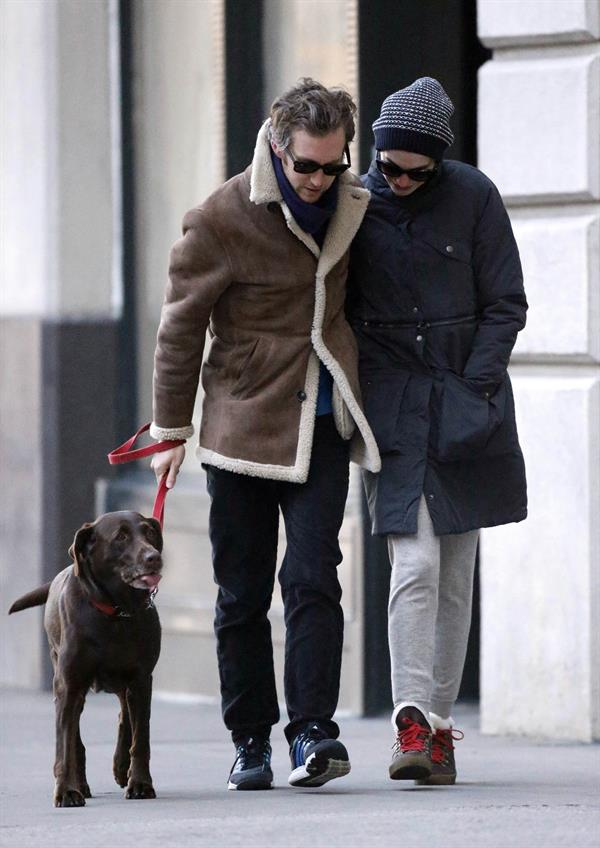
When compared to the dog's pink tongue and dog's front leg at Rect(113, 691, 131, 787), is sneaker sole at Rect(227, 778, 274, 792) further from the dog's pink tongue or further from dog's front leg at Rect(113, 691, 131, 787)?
the dog's pink tongue

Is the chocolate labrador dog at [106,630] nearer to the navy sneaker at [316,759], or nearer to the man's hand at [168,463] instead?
the man's hand at [168,463]

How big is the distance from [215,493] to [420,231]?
35.6 inches

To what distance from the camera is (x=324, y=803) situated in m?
5.34

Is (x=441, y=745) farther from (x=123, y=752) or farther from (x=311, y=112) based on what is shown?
(x=311, y=112)

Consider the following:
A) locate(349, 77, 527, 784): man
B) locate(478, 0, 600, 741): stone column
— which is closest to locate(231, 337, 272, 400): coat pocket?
locate(349, 77, 527, 784): man

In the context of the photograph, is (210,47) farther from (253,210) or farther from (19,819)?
(19,819)

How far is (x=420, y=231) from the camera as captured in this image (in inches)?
223

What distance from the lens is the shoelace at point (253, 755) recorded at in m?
5.75

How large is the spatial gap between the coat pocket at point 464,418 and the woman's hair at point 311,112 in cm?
74

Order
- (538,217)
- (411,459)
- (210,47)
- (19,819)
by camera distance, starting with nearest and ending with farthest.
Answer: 1. (19,819)
2. (411,459)
3. (538,217)
4. (210,47)

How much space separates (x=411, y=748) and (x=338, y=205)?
1.45 meters

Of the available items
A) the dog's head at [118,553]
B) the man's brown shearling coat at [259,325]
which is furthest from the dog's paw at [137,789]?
the man's brown shearling coat at [259,325]

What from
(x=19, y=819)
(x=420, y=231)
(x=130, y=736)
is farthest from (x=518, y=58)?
(x=19, y=819)

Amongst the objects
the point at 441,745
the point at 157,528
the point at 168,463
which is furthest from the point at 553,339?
the point at 157,528
